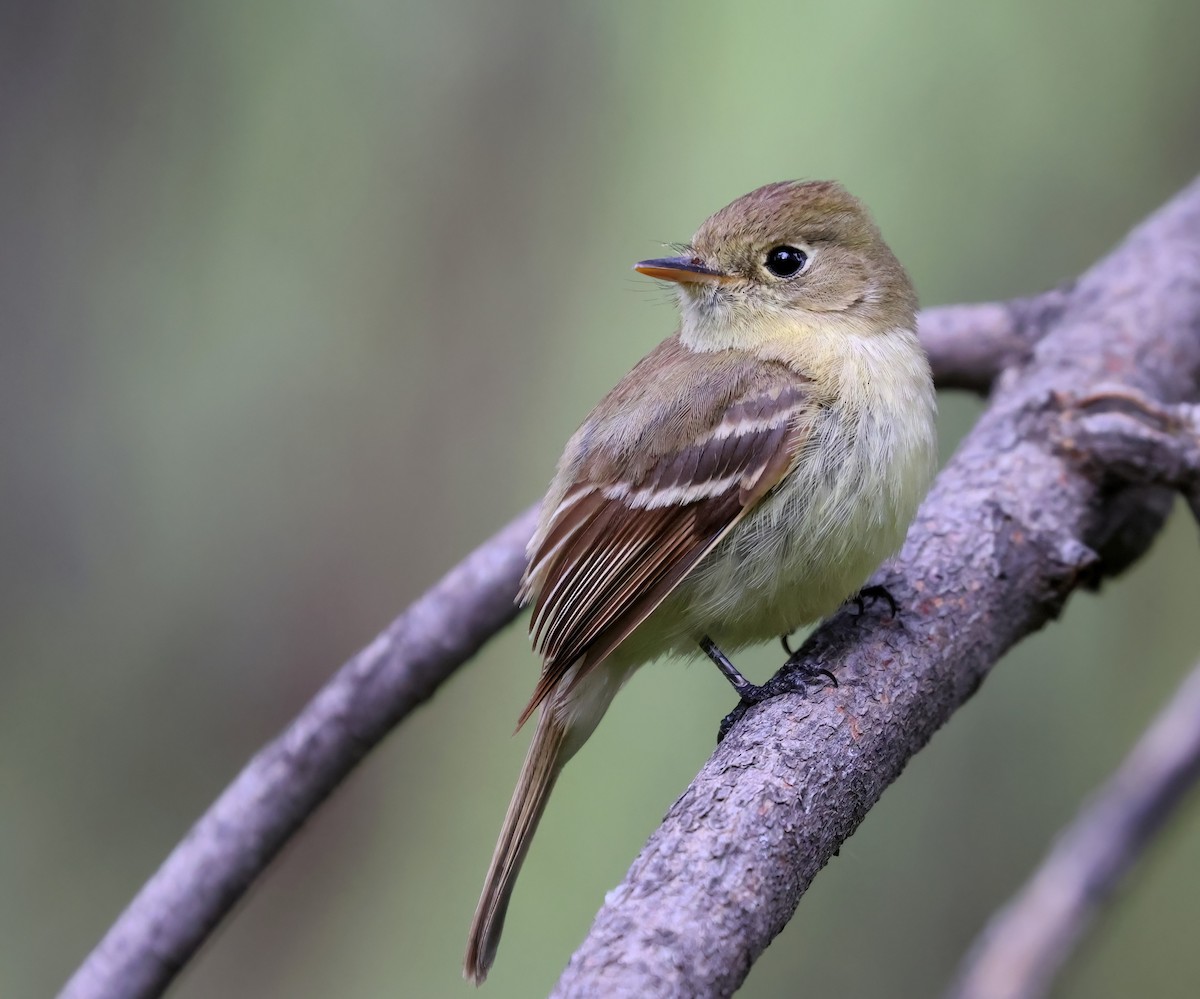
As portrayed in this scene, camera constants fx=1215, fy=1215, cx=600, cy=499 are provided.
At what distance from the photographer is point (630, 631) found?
2.14m

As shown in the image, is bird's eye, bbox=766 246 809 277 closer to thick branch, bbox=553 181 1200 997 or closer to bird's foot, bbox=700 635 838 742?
thick branch, bbox=553 181 1200 997

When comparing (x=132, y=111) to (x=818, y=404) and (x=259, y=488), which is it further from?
(x=818, y=404)

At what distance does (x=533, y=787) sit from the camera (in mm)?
2266

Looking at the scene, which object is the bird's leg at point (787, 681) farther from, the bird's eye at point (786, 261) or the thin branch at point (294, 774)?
the bird's eye at point (786, 261)

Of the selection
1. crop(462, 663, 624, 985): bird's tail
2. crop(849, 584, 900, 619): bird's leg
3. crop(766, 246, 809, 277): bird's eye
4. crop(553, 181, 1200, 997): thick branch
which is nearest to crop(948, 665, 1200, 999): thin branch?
crop(553, 181, 1200, 997): thick branch

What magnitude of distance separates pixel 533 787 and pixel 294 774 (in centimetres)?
54

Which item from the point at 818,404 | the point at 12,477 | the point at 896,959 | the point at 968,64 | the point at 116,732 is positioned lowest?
the point at 896,959

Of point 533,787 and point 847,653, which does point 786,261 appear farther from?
point 533,787

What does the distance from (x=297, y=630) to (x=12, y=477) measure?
3.37ft

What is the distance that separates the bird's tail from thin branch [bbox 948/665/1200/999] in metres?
0.81

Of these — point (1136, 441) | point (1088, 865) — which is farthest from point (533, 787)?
point (1136, 441)

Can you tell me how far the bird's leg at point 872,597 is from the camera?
223cm

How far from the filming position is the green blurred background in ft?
11.5

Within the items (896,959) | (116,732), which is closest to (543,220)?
(116,732)
